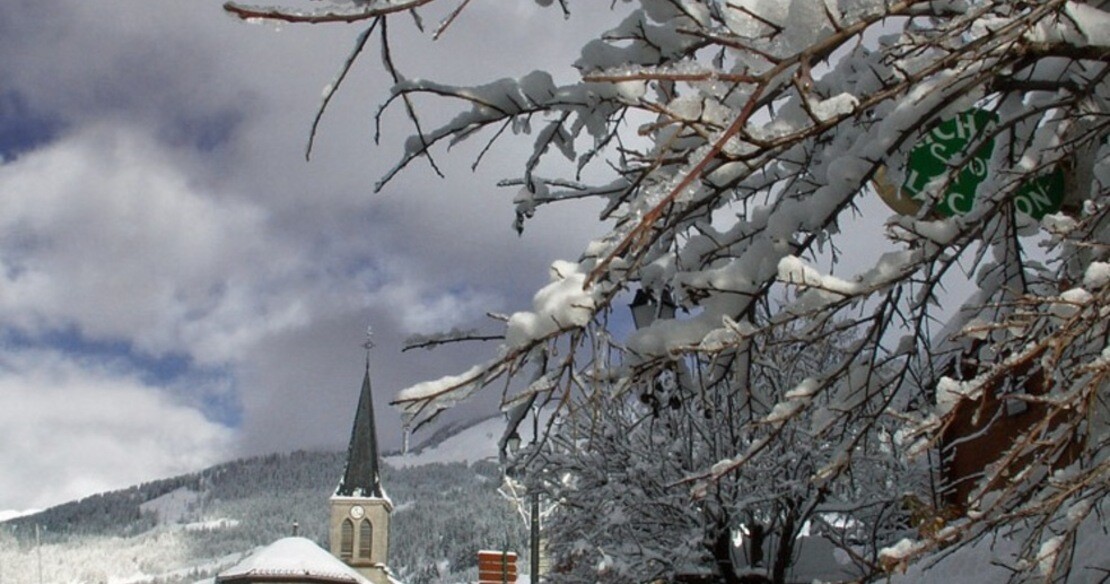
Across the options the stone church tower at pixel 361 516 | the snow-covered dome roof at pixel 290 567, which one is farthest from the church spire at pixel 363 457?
the snow-covered dome roof at pixel 290 567

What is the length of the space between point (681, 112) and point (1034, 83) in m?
1.69

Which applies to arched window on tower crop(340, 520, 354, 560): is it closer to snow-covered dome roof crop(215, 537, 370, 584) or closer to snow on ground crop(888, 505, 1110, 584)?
snow-covered dome roof crop(215, 537, 370, 584)

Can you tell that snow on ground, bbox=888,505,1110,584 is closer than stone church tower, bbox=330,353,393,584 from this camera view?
Yes

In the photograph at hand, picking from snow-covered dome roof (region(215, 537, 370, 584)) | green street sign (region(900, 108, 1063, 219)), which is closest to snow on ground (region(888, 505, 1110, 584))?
green street sign (region(900, 108, 1063, 219))

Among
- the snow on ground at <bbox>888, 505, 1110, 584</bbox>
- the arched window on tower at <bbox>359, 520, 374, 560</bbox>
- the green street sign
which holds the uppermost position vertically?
the arched window on tower at <bbox>359, 520, 374, 560</bbox>

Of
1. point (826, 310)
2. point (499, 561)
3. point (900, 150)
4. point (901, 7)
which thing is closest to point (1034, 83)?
point (900, 150)

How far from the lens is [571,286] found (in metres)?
3.03

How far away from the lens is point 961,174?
391 centimetres

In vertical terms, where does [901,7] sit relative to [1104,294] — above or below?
above

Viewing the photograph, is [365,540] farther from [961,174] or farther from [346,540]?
[961,174]

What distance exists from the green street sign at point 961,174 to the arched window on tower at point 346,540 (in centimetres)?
7440

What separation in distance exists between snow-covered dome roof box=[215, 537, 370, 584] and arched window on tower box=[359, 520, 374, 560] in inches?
664

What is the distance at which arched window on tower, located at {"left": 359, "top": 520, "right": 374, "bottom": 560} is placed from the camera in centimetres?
7512

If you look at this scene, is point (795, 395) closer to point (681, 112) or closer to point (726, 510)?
point (681, 112)
